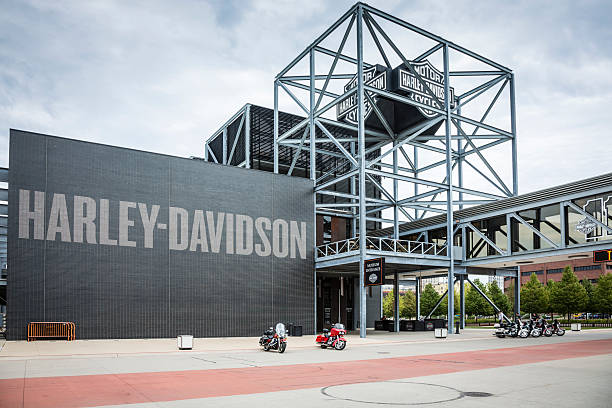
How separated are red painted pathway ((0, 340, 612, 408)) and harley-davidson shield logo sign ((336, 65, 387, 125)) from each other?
23139mm

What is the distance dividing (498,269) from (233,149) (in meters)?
23.4

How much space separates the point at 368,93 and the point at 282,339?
20980 millimetres

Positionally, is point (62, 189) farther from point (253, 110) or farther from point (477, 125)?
point (477, 125)

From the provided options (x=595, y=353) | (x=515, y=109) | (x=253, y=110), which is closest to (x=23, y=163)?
(x=253, y=110)

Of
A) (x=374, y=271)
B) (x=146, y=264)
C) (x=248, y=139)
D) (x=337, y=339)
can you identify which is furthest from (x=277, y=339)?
(x=248, y=139)

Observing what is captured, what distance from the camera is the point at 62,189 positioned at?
27.3 meters

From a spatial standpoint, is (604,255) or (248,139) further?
(248,139)

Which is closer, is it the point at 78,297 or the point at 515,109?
the point at 78,297

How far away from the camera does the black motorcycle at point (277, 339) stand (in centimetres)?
2061

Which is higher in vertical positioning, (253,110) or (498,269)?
(253,110)

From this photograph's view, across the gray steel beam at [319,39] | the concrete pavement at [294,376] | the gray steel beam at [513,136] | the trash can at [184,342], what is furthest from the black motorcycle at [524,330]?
the gray steel beam at [319,39]

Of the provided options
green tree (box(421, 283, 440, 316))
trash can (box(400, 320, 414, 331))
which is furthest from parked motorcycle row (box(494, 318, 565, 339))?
green tree (box(421, 283, 440, 316))

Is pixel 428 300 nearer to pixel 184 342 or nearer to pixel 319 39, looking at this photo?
pixel 319 39

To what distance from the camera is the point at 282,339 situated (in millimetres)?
20609
